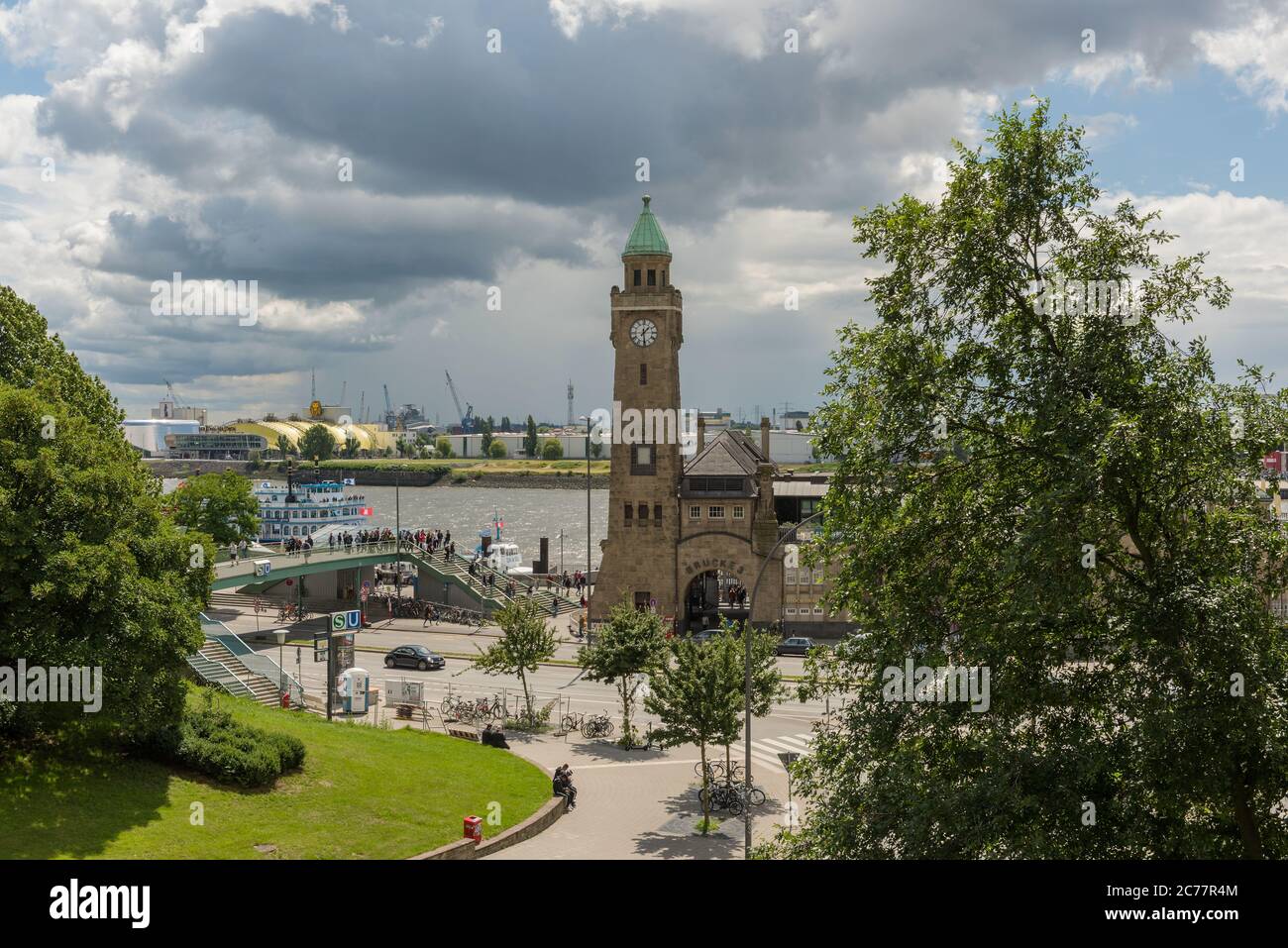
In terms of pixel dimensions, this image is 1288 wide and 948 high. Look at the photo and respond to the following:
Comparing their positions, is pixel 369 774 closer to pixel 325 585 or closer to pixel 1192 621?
pixel 1192 621

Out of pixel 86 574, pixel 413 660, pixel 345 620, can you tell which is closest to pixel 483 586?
pixel 413 660

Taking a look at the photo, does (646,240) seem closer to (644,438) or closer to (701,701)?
(644,438)

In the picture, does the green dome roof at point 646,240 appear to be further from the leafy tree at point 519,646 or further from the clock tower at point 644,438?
the leafy tree at point 519,646

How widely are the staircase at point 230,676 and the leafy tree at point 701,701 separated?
1636cm

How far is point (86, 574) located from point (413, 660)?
30.4 m

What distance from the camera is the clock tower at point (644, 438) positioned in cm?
6209

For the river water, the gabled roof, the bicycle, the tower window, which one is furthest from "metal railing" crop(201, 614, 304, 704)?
the river water

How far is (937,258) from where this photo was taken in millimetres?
16984

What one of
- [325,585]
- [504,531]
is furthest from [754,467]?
[504,531]

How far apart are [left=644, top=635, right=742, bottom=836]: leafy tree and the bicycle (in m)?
8.59

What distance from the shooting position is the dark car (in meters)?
50.7

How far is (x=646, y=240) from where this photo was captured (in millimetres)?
→ 62875

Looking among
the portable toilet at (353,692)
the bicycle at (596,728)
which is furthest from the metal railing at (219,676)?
the bicycle at (596,728)
